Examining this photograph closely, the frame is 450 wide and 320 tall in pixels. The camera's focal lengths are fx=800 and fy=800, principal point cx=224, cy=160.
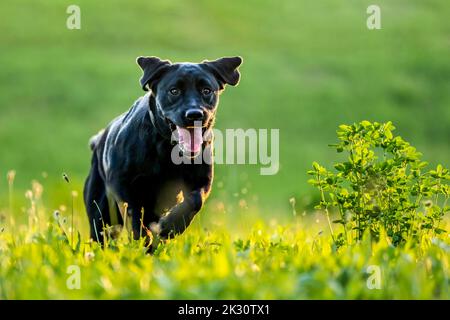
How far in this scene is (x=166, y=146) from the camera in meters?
7.44

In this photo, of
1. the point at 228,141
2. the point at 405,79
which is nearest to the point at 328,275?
the point at 228,141

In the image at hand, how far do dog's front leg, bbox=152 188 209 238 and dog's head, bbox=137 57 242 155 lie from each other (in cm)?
46

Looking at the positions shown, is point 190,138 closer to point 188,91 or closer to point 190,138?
point 190,138

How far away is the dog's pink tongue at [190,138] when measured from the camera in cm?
716

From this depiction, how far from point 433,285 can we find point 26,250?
2.88m

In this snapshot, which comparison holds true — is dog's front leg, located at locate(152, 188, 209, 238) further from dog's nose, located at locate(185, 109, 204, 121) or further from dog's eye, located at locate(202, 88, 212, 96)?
dog's eye, located at locate(202, 88, 212, 96)

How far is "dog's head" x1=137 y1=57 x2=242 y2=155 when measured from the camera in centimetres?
715

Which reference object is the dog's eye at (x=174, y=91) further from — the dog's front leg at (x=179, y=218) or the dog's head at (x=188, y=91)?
the dog's front leg at (x=179, y=218)

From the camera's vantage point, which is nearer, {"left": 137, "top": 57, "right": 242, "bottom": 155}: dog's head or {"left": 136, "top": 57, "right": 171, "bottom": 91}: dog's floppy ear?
{"left": 137, "top": 57, "right": 242, "bottom": 155}: dog's head

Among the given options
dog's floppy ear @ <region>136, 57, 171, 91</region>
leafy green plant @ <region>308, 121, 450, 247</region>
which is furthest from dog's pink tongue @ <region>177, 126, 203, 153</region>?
leafy green plant @ <region>308, 121, 450, 247</region>

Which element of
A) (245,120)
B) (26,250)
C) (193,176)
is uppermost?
(245,120)
